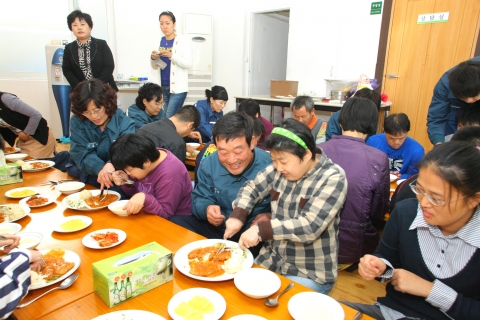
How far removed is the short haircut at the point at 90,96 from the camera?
2.28 meters

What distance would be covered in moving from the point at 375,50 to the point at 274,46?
2.89 m

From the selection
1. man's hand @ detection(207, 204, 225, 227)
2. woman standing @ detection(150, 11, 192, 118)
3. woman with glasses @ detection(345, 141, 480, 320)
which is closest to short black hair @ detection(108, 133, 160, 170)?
man's hand @ detection(207, 204, 225, 227)

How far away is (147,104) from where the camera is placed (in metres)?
3.48

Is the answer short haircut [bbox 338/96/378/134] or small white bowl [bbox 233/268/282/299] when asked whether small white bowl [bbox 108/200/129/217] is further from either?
short haircut [bbox 338/96/378/134]

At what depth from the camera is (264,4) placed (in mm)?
6816

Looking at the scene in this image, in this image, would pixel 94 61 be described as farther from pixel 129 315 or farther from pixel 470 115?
pixel 470 115

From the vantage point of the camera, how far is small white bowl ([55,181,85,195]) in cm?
198

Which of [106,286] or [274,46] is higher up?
[274,46]

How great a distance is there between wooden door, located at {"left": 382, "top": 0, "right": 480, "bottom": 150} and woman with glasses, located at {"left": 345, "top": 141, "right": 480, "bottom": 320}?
14.7ft

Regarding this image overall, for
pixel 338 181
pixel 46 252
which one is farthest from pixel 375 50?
pixel 46 252

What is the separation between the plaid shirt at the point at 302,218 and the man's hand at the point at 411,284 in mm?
332

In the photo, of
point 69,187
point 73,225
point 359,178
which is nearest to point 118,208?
point 73,225

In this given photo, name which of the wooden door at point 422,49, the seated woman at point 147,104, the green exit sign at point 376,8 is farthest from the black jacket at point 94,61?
the wooden door at point 422,49

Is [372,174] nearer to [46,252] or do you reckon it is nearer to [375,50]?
[46,252]
